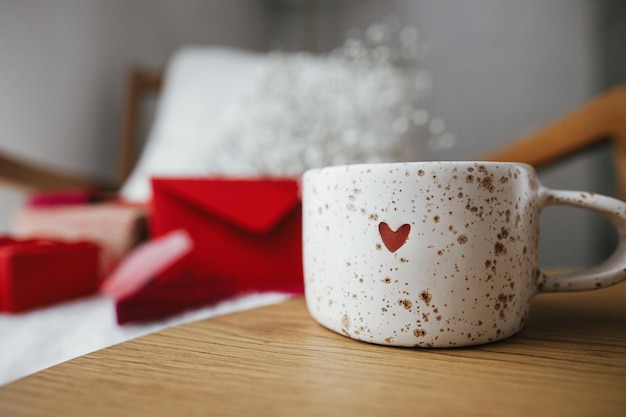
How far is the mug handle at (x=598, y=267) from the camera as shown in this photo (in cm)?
24

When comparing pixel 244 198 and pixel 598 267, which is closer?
Result: pixel 598 267

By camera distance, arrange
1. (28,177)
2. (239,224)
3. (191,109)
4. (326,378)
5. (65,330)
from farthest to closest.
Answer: (191,109) → (28,177) → (239,224) → (65,330) → (326,378)

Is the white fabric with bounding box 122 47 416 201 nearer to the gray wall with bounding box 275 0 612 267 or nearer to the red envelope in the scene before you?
the red envelope

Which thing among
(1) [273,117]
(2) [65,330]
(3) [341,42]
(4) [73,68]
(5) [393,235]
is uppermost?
(3) [341,42]

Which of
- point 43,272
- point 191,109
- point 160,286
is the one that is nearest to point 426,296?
point 160,286

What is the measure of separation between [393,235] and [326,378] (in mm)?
74

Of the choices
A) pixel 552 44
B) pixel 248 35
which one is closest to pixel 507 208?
pixel 552 44

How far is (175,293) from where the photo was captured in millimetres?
406

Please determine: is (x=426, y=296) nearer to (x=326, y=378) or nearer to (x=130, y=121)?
(x=326, y=378)

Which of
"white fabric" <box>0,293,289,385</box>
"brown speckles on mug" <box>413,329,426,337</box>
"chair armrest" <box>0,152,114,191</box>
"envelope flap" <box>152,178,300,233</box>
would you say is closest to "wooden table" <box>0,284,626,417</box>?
"brown speckles on mug" <box>413,329,426,337</box>

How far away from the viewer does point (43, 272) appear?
0.47 meters

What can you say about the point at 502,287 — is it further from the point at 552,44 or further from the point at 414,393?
the point at 552,44

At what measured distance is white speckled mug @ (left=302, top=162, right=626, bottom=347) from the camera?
208mm

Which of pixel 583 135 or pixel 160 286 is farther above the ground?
pixel 583 135
